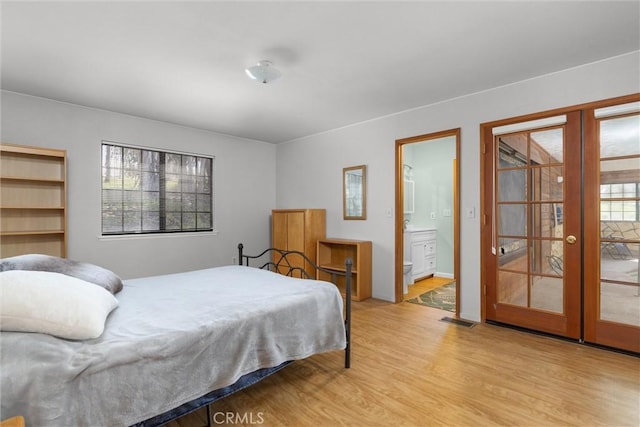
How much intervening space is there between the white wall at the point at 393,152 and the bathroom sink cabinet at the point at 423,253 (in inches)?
39.3

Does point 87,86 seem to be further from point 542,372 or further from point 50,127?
point 542,372

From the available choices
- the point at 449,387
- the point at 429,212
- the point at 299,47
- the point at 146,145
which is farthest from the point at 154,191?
the point at 429,212

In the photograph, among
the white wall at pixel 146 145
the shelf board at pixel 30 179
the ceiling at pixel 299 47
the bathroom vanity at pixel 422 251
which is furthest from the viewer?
the bathroom vanity at pixel 422 251

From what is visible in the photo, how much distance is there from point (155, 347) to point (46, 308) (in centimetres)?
45

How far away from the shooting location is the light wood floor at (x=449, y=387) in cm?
178

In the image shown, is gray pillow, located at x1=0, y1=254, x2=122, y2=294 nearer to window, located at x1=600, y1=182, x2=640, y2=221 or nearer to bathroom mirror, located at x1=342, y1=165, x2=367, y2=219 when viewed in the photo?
bathroom mirror, located at x1=342, y1=165, x2=367, y2=219

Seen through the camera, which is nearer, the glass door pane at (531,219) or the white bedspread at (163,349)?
the white bedspread at (163,349)

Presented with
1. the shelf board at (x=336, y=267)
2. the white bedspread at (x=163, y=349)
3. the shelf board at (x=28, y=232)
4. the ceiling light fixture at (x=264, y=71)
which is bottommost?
the shelf board at (x=336, y=267)

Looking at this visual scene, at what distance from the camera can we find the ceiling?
1995 millimetres

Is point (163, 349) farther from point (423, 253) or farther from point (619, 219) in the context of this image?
point (423, 253)

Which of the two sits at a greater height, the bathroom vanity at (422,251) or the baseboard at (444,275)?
the bathroom vanity at (422,251)

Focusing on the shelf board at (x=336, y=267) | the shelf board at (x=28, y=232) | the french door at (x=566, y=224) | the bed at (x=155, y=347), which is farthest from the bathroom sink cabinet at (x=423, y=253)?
the shelf board at (x=28, y=232)

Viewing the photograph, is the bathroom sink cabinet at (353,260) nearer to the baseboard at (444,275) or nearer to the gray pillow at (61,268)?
the baseboard at (444,275)

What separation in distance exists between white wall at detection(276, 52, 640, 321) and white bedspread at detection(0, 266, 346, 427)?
Answer: 6.54 ft
